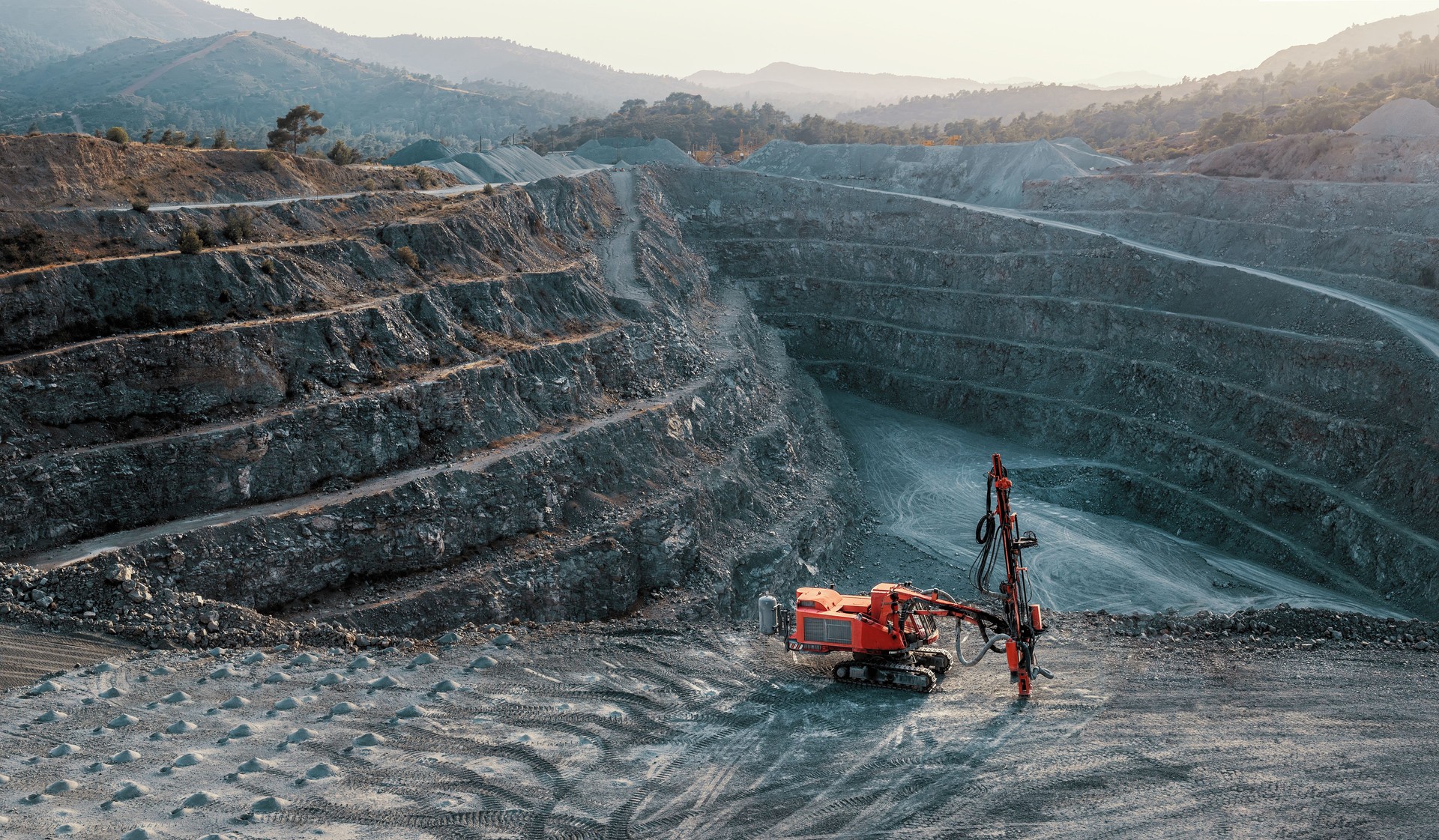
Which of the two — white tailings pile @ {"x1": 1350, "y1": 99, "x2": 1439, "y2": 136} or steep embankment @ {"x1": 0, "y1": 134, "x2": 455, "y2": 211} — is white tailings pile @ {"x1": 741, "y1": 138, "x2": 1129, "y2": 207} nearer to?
white tailings pile @ {"x1": 1350, "y1": 99, "x2": 1439, "y2": 136}

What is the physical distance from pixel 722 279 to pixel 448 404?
1107 inches

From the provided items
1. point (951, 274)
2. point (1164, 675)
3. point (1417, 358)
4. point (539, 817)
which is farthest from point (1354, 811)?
point (951, 274)

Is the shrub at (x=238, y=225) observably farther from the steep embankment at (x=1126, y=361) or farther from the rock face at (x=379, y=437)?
the steep embankment at (x=1126, y=361)

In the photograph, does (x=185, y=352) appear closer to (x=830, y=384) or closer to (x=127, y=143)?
(x=127, y=143)

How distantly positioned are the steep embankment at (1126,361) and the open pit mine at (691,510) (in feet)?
0.66

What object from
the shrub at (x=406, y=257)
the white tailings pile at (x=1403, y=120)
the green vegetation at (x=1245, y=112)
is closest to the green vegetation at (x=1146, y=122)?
the green vegetation at (x=1245, y=112)

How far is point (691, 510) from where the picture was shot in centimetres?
2919

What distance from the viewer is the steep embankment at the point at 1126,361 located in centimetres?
3225

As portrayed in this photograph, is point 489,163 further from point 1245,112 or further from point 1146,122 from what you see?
point 1146,122

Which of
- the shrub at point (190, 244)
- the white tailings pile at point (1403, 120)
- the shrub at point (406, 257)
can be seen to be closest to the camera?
the shrub at point (190, 244)

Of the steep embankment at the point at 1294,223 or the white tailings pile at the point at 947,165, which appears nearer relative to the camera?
the steep embankment at the point at 1294,223

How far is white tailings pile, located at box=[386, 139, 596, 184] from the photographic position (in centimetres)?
4628

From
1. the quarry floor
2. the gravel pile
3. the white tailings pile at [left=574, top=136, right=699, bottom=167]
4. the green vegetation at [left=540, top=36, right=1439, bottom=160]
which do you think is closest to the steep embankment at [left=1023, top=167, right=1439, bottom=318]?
the green vegetation at [left=540, top=36, right=1439, bottom=160]

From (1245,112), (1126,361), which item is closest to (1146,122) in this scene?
(1245,112)
